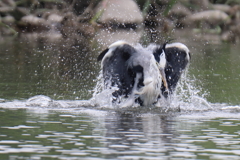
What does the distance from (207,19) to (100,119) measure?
22975 millimetres

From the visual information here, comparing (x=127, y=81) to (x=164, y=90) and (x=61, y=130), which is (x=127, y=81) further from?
(x=61, y=130)

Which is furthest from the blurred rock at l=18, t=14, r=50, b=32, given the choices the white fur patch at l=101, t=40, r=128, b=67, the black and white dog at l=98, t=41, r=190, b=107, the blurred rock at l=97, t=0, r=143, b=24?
the white fur patch at l=101, t=40, r=128, b=67

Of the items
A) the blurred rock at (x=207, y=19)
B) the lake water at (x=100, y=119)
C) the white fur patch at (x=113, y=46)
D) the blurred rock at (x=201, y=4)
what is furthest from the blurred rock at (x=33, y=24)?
the white fur patch at (x=113, y=46)

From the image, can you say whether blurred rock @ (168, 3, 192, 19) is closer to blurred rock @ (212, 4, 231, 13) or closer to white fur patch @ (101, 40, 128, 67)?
blurred rock @ (212, 4, 231, 13)

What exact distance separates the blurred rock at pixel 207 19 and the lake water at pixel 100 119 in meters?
15.5

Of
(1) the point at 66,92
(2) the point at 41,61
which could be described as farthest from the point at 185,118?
(2) the point at 41,61

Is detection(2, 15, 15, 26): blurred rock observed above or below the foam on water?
above

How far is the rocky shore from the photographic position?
99.3ft

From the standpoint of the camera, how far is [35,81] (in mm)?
12273

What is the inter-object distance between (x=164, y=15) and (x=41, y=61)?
53.4 feet

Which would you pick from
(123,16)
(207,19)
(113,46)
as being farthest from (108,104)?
(207,19)

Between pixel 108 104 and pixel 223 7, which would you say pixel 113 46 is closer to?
pixel 108 104

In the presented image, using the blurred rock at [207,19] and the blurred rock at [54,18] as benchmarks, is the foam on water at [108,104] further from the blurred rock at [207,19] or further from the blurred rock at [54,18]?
the blurred rock at [54,18]

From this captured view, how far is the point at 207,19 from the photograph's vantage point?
30.6m
